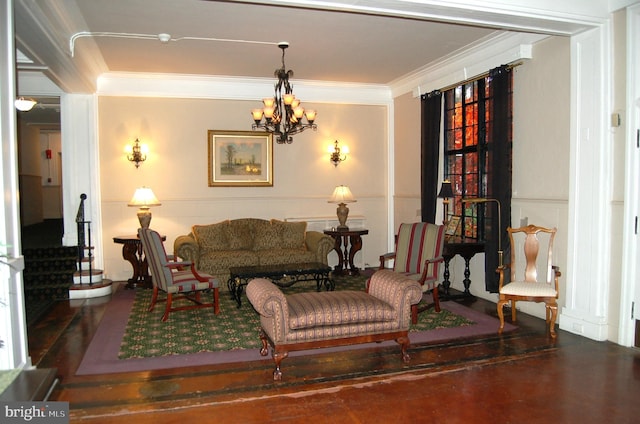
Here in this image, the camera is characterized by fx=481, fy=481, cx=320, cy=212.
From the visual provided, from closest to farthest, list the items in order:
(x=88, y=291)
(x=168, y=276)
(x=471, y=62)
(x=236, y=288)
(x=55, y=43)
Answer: (x=55, y=43) < (x=168, y=276) < (x=236, y=288) < (x=471, y=62) < (x=88, y=291)

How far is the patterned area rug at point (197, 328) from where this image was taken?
4.35 metres

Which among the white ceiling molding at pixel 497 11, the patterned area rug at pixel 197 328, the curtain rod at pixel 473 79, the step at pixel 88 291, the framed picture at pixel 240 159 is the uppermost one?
the white ceiling molding at pixel 497 11

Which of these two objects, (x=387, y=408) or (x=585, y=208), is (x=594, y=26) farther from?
(x=387, y=408)

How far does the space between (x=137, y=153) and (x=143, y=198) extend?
0.91 m

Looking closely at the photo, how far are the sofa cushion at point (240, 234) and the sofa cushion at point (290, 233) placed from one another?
424 mm

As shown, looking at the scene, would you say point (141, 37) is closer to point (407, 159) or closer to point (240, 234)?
→ point (240, 234)

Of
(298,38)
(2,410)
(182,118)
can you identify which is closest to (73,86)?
(182,118)

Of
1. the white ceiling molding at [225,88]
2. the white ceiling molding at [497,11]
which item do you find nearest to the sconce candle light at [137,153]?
the white ceiling molding at [225,88]

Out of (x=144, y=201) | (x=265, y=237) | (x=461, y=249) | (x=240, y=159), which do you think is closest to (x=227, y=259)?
(x=265, y=237)

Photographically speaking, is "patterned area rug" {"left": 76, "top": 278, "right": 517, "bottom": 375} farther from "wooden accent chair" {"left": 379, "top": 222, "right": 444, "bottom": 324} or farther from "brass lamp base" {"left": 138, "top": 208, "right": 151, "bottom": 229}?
"brass lamp base" {"left": 138, "top": 208, "right": 151, "bottom": 229}

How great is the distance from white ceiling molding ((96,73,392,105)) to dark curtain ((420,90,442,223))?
1.47 metres

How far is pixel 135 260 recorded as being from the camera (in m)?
6.94

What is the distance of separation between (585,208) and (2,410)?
4.79 meters

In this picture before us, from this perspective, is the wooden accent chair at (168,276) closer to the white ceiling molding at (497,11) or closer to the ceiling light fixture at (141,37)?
the ceiling light fixture at (141,37)
